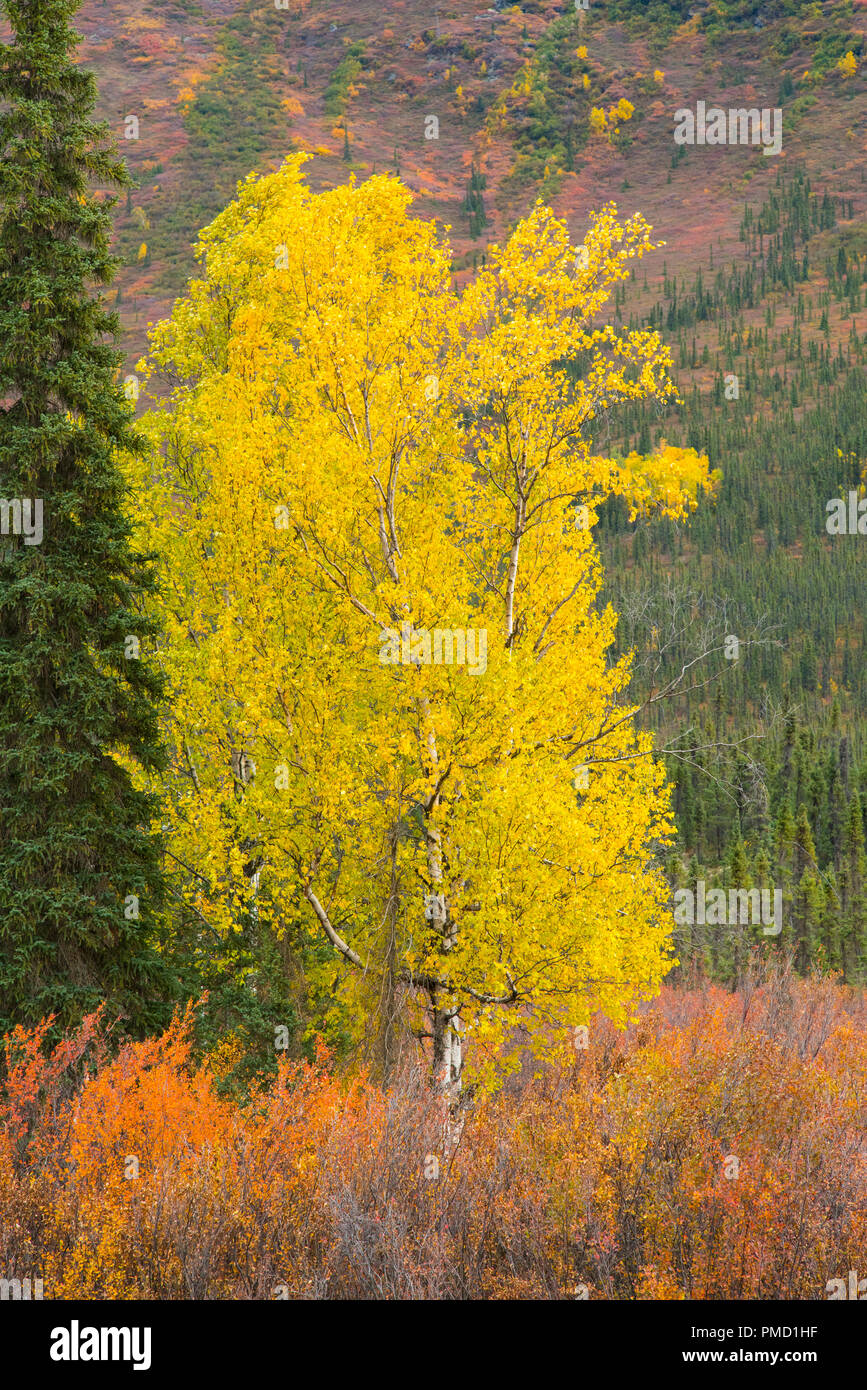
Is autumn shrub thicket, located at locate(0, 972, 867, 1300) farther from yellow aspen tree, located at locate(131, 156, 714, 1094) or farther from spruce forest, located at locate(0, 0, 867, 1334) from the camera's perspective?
yellow aspen tree, located at locate(131, 156, 714, 1094)

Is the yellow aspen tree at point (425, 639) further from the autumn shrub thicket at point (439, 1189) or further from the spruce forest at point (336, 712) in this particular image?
the autumn shrub thicket at point (439, 1189)

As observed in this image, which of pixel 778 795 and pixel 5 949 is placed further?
pixel 778 795

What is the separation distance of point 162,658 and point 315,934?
14.8 feet

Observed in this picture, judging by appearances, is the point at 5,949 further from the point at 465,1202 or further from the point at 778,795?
the point at 778,795

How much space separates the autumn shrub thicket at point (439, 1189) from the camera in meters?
7.22

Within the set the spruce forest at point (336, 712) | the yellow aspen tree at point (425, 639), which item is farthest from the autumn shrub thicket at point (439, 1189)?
the yellow aspen tree at point (425, 639)

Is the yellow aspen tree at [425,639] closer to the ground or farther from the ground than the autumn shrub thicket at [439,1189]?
farther from the ground

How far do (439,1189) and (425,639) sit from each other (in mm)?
6220

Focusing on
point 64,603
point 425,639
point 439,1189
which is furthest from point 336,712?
point 439,1189

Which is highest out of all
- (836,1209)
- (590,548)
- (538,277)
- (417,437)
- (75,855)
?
(538,277)

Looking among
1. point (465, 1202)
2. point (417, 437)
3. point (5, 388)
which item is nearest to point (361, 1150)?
point (465, 1202)

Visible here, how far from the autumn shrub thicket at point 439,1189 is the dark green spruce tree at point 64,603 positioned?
81.6 inches
